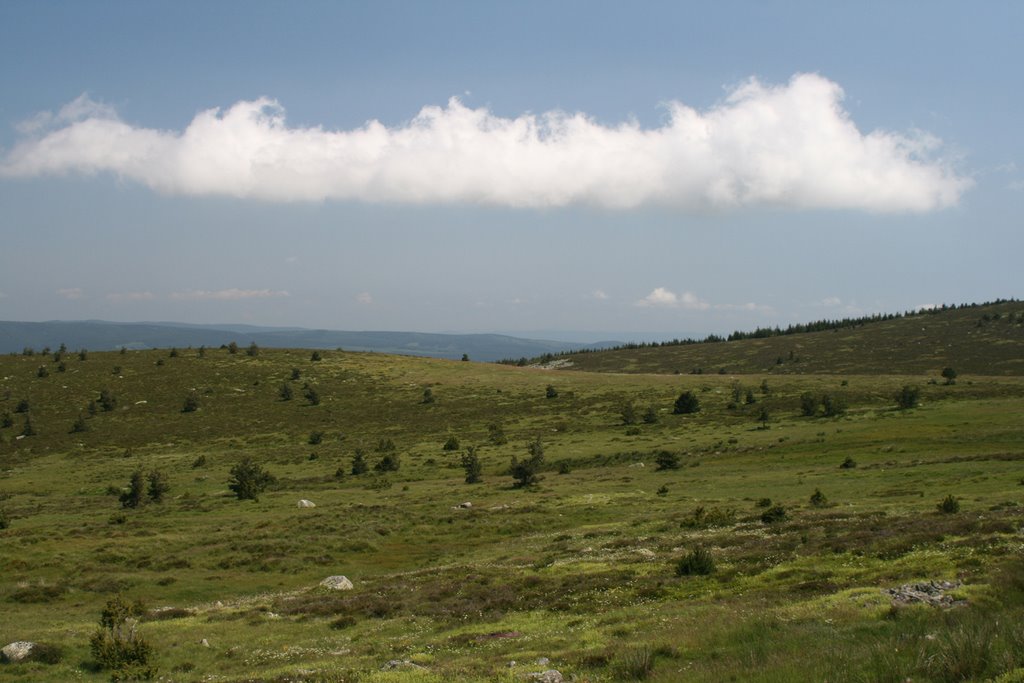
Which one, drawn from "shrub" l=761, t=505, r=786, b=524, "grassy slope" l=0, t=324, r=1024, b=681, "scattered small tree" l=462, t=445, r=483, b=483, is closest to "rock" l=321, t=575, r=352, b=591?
"grassy slope" l=0, t=324, r=1024, b=681

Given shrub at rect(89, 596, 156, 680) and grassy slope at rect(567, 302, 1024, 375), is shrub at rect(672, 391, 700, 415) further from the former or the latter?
shrub at rect(89, 596, 156, 680)

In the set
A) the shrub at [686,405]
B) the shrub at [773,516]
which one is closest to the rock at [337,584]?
the shrub at [773,516]

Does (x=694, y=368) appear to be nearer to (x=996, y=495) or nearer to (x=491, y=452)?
(x=491, y=452)

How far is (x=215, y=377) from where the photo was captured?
380 feet

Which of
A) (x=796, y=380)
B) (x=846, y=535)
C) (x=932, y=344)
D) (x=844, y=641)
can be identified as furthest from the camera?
(x=932, y=344)

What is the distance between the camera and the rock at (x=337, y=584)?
29922mm

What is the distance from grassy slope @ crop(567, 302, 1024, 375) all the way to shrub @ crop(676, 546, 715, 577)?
120 meters

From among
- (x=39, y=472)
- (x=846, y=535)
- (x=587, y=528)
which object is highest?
(x=846, y=535)

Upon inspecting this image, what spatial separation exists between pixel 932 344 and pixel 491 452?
12181cm

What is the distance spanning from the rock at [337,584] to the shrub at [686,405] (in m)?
66.2

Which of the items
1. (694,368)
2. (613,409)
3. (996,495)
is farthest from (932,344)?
(996,495)

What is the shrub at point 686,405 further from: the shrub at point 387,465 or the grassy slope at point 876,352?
the grassy slope at point 876,352

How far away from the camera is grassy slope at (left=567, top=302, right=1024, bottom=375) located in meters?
131

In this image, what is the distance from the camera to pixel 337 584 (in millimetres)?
30219
